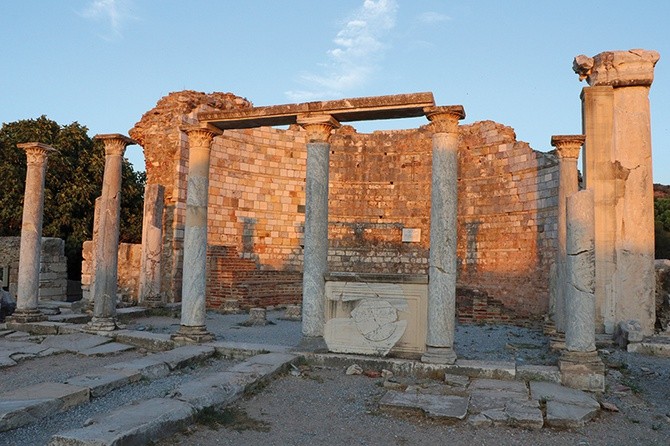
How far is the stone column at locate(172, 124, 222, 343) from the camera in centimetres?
977

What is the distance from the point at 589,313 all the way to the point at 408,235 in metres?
11.3

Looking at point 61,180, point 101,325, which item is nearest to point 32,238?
point 101,325

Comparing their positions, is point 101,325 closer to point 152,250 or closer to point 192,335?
point 192,335

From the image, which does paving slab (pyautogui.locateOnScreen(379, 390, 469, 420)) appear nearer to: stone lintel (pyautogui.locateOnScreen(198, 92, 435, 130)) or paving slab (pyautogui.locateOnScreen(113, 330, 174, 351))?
stone lintel (pyautogui.locateOnScreen(198, 92, 435, 130))

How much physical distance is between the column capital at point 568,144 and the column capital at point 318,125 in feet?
15.1

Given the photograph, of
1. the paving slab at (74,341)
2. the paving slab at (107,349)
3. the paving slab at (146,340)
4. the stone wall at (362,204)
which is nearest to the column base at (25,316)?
the paving slab at (74,341)

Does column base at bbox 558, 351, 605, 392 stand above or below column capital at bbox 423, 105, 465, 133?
below

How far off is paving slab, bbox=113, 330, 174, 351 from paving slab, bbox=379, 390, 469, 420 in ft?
15.8

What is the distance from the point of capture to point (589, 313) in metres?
7.58

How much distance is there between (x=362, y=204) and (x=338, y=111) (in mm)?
10270

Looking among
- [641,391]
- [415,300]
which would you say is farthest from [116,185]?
[641,391]

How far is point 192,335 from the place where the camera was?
967cm

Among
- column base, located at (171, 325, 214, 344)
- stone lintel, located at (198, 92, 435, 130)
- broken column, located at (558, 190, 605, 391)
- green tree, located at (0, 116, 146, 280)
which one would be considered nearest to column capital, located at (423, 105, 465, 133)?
stone lintel, located at (198, 92, 435, 130)

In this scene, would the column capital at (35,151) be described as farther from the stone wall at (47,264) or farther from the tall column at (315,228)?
the stone wall at (47,264)
